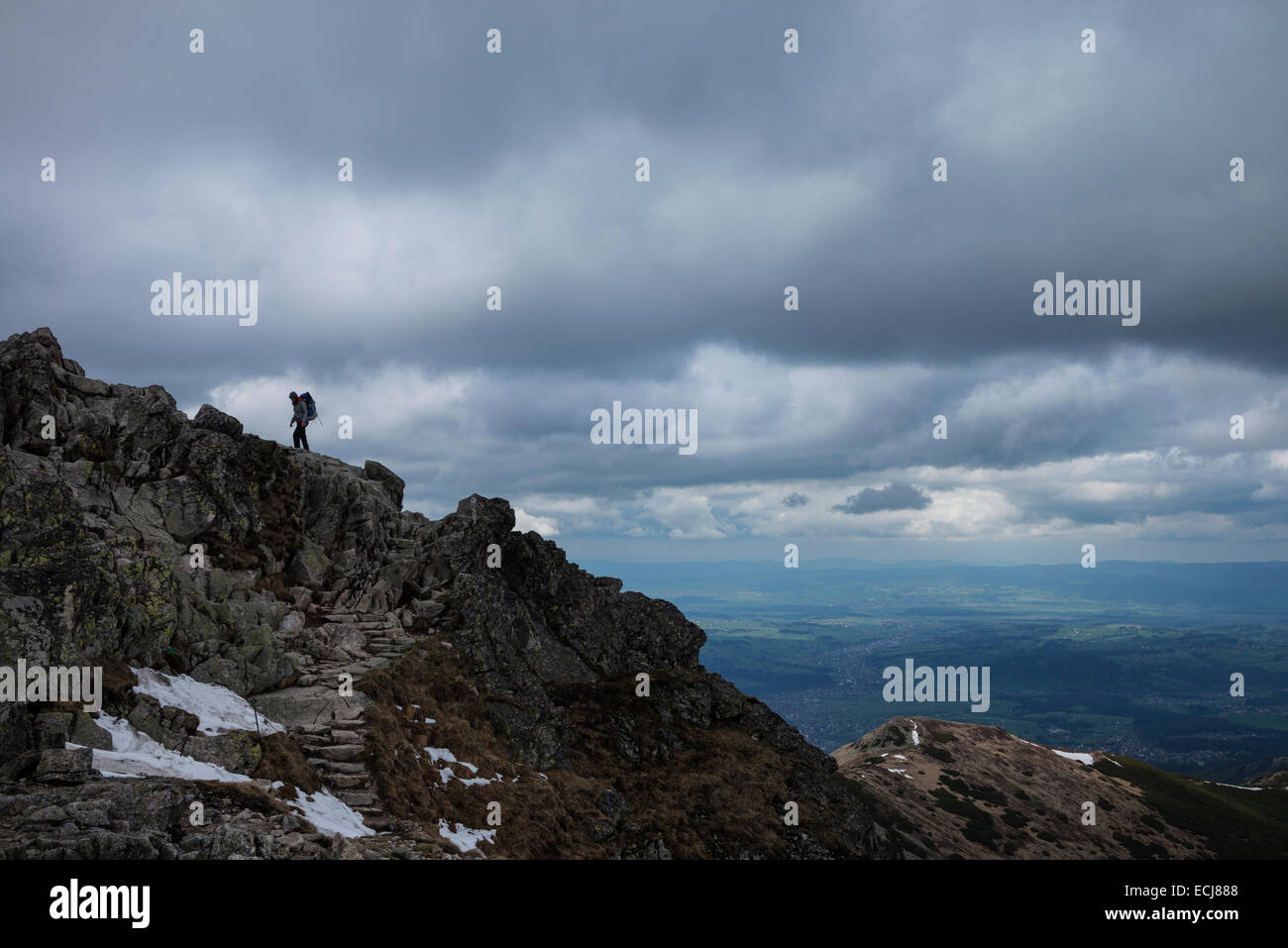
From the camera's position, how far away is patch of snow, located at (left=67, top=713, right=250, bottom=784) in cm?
2142

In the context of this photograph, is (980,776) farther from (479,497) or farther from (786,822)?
(479,497)

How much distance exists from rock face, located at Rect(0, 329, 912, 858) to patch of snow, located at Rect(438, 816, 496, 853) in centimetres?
18

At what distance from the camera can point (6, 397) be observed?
3562 centimetres

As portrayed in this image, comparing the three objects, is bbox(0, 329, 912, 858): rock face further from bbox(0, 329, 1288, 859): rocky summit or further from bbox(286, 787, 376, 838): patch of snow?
bbox(286, 787, 376, 838): patch of snow

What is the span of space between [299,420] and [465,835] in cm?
3411

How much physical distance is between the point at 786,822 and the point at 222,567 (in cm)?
3631

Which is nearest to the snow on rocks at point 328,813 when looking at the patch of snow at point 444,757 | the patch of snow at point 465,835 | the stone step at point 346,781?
the stone step at point 346,781

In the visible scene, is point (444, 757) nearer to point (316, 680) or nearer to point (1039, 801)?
point (316, 680)

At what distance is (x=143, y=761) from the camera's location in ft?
73.4

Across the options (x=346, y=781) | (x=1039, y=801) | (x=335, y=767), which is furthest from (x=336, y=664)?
(x=1039, y=801)

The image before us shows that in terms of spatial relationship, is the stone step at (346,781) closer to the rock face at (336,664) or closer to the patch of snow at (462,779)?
the rock face at (336,664)

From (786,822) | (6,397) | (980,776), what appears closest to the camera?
(6,397)

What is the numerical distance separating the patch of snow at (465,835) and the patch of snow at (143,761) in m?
7.68
